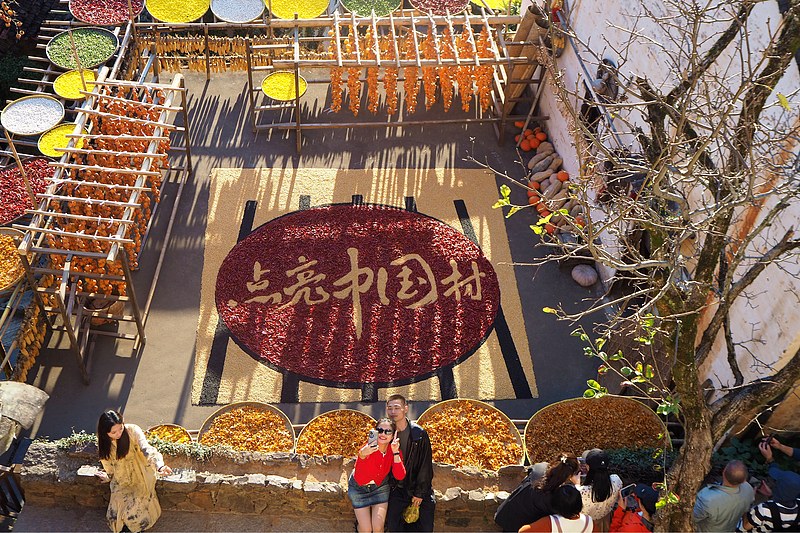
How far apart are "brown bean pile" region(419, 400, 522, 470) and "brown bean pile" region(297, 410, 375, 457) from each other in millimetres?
873

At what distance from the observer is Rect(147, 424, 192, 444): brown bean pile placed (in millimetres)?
12094

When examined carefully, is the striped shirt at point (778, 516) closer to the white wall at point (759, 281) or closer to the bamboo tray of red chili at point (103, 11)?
the white wall at point (759, 281)

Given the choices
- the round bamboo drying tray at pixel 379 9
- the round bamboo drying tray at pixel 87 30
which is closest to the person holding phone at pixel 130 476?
the round bamboo drying tray at pixel 87 30

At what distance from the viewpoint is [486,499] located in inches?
425

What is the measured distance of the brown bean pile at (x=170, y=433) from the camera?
12094mm

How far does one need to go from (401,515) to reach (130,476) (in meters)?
3.16

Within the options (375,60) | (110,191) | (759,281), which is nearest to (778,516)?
(759,281)

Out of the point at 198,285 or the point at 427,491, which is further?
the point at 198,285

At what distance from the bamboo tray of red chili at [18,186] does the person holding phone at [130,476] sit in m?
6.69

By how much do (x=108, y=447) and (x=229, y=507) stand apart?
1.97 m

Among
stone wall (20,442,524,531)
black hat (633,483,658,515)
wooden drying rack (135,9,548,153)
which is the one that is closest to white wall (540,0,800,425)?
black hat (633,483,658,515)

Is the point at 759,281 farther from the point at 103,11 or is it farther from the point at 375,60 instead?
the point at 103,11

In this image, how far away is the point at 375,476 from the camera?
1004 centimetres

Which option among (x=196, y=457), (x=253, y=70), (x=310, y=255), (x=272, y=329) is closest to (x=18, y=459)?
(x=196, y=457)
